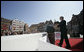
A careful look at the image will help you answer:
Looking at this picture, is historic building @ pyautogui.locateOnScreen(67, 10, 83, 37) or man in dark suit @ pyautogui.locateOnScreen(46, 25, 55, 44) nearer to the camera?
historic building @ pyautogui.locateOnScreen(67, 10, 83, 37)

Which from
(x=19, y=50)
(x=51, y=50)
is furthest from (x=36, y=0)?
(x=51, y=50)

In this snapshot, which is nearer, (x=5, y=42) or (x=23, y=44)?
(x=5, y=42)

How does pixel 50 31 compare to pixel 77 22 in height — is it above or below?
below

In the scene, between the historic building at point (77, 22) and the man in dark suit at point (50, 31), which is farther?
the man in dark suit at point (50, 31)

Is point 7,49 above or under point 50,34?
under

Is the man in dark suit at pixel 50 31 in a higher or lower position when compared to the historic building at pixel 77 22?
lower

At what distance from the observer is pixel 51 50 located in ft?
6.67

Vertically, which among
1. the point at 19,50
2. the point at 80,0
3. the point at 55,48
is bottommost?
the point at 19,50

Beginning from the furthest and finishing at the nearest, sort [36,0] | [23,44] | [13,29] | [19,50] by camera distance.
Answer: [13,29]
[36,0]
[23,44]
[19,50]

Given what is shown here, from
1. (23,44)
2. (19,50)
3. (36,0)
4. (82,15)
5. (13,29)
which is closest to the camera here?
(82,15)

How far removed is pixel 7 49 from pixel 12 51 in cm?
20

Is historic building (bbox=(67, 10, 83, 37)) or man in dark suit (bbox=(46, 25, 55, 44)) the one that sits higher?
historic building (bbox=(67, 10, 83, 37))

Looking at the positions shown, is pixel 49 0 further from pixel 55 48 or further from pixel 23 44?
pixel 55 48

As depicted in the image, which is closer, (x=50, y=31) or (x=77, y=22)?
(x=77, y=22)
